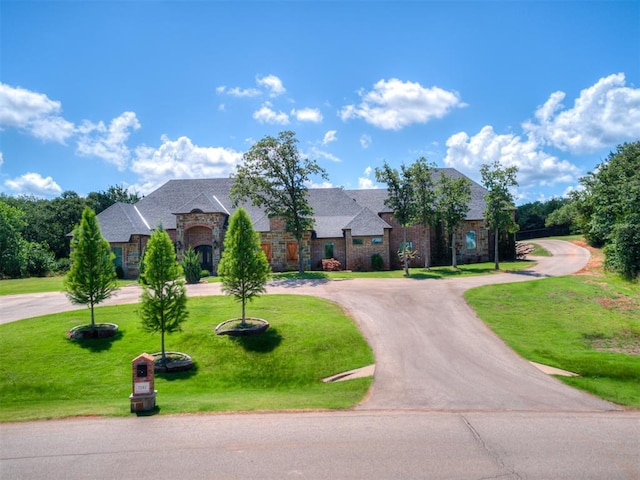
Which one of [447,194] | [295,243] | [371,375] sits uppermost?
[447,194]

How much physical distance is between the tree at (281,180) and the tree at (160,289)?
18493 millimetres

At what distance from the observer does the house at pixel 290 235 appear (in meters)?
35.8

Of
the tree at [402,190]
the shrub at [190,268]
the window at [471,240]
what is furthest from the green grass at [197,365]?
the window at [471,240]

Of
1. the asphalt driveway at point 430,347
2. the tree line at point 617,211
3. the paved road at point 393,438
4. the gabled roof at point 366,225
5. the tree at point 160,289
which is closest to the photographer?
the paved road at point 393,438

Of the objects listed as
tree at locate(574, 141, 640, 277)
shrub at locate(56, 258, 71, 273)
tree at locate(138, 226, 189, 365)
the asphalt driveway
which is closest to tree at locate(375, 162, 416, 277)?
the asphalt driveway

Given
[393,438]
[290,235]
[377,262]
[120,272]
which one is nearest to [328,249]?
[290,235]

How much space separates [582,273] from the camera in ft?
94.6

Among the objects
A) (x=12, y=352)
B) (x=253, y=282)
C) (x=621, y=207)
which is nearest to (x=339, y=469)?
(x=253, y=282)

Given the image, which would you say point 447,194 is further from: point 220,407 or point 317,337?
point 220,407

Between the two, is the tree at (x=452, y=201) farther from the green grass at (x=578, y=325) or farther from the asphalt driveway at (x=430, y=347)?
the green grass at (x=578, y=325)

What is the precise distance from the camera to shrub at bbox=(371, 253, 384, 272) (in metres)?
35.3

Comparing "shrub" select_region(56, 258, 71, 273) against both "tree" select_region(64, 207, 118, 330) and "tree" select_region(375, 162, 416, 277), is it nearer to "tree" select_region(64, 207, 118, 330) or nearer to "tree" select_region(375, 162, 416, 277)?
"tree" select_region(64, 207, 118, 330)

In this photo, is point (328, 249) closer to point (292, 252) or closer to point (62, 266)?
point (292, 252)

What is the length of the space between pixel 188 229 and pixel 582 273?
32601 millimetres
